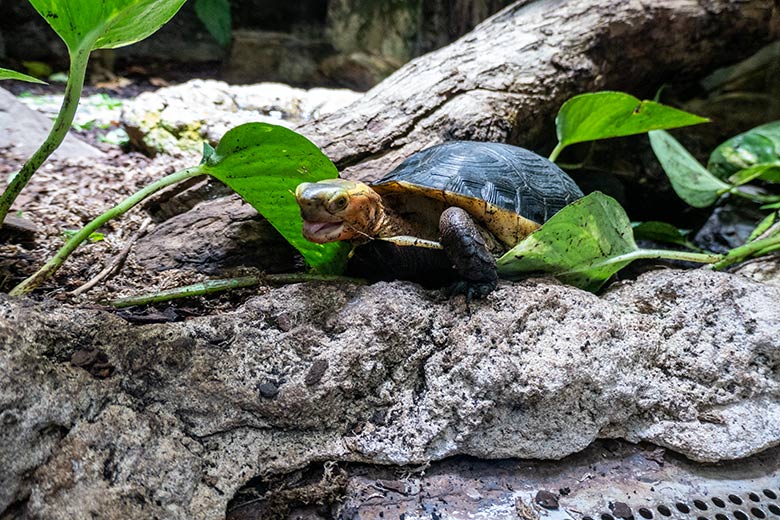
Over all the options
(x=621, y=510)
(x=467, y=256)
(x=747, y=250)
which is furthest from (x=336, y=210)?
(x=747, y=250)

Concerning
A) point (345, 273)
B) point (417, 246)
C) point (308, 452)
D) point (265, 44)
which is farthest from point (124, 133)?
point (265, 44)

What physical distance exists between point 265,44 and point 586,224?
5656 millimetres

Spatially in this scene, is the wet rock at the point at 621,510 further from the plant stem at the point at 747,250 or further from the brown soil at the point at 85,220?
the brown soil at the point at 85,220

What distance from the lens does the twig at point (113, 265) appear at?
67.5 inches

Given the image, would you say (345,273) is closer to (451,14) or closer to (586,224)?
(586,224)

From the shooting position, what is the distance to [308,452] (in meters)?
1.38

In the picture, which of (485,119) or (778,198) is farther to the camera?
(778,198)

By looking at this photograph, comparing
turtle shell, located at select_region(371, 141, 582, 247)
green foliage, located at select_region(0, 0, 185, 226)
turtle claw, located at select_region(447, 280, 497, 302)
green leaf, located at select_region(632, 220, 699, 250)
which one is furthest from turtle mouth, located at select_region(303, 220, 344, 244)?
green leaf, located at select_region(632, 220, 699, 250)

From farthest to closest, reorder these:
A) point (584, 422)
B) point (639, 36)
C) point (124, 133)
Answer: point (124, 133) → point (639, 36) → point (584, 422)

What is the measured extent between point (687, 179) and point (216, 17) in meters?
5.29

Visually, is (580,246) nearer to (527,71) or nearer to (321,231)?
(321,231)

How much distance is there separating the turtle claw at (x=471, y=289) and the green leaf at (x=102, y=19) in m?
1.14

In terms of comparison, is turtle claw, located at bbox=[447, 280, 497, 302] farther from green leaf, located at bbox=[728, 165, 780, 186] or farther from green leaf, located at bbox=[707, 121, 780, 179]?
green leaf, located at bbox=[707, 121, 780, 179]

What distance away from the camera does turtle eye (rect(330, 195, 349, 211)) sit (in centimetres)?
162
